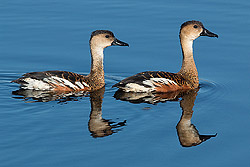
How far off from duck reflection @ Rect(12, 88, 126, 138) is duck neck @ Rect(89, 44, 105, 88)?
25cm

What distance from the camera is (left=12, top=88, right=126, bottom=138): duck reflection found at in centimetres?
1050

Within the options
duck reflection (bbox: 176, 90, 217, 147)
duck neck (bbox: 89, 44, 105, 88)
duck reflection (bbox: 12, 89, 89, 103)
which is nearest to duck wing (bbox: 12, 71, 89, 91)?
duck reflection (bbox: 12, 89, 89, 103)

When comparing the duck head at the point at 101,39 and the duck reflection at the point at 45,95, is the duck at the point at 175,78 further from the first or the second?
the duck head at the point at 101,39

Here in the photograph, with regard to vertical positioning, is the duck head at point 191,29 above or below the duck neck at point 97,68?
above

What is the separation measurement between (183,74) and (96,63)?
84.0 inches

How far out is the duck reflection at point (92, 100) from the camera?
10.5 meters

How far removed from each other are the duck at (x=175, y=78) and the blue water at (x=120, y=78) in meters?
0.41

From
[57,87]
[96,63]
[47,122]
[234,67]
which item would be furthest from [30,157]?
[234,67]

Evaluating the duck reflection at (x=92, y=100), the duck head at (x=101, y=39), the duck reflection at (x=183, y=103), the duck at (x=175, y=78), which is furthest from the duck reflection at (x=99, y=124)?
the duck head at (x=101, y=39)

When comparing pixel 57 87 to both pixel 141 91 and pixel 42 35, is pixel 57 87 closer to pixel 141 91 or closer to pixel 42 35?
pixel 141 91

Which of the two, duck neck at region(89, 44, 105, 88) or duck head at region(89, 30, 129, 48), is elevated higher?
duck head at region(89, 30, 129, 48)

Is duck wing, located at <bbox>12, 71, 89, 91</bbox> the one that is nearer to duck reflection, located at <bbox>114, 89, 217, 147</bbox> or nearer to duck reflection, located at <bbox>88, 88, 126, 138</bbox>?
duck reflection, located at <bbox>88, 88, 126, 138</bbox>

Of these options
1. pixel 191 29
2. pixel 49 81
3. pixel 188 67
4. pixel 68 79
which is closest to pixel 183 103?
pixel 188 67

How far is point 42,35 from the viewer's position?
53.7 feet
